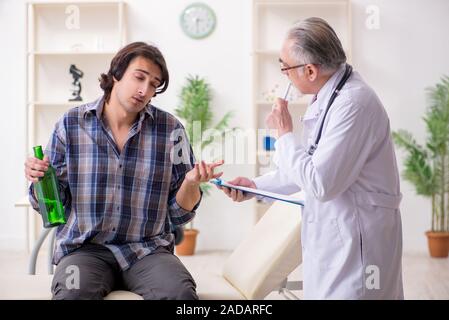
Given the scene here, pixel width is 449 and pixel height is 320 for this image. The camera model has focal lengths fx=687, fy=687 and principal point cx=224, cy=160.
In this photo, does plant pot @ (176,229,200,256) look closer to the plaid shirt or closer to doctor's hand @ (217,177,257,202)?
the plaid shirt

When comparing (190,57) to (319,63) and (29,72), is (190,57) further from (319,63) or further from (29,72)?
(319,63)

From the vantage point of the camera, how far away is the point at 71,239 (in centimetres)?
215

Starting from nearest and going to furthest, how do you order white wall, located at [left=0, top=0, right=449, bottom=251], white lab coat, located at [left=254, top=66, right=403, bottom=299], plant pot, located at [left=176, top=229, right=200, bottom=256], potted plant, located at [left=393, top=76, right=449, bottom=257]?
white lab coat, located at [left=254, top=66, right=403, bottom=299] → potted plant, located at [left=393, top=76, right=449, bottom=257] → plant pot, located at [left=176, top=229, right=200, bottom=256] → white wall, located at [left=0, top=0, right=449, bottom=251]

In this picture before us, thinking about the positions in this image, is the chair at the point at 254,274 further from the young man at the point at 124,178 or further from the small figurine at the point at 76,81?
the small figurine at the point at 76,81

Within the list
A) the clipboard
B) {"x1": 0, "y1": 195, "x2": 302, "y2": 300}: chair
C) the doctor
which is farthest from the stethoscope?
{"x1": 0, "y1": 195, "x2": 302, "y2": 300}: chair

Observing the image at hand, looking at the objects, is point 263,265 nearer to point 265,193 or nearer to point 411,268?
point 265,193

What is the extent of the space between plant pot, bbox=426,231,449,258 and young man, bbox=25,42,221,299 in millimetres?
3286

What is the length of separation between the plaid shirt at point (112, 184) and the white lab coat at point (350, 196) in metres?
0.52

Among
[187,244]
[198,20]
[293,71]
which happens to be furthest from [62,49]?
[293,71]

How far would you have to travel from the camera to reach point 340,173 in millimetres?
1758

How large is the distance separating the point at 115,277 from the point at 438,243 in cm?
349

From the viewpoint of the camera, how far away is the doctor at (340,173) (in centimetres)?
177

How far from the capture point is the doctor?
1771 millimetres

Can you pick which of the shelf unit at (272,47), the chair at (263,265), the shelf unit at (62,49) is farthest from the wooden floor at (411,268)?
the chair at (263,265)
